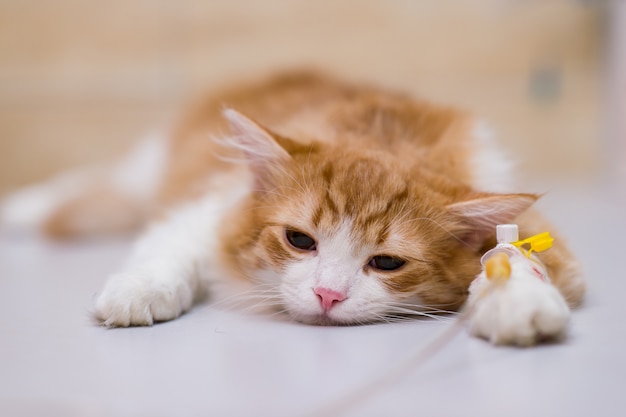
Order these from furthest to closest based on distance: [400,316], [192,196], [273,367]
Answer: [192,196] → [400,316] → [273,367]

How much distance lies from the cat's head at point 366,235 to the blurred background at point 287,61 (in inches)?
91.9

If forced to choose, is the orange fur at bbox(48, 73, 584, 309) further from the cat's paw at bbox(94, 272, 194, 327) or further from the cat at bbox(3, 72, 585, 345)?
the cat's paw at bbox(94, 272, 194, 327)

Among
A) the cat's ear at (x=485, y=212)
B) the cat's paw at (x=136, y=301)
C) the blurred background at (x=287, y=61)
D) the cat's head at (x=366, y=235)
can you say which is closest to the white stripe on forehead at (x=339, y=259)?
the cat's head at (x=366, y=235)

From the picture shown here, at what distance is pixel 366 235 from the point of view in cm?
130

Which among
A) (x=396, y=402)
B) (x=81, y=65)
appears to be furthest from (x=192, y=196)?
(x=81, y=65)

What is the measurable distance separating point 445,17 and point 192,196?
7.40 feet

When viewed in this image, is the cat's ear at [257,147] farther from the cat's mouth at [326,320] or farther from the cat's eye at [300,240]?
the cat's mouth at [326,320]

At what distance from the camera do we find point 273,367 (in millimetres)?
1072

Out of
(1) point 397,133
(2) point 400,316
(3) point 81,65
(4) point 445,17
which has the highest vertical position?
(4) point 445,17

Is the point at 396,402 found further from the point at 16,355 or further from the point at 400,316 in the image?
the point at 16,355

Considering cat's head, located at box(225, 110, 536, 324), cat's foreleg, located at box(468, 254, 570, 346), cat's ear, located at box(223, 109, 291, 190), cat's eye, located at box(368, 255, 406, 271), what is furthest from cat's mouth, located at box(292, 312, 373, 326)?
cat's ear, located at box(223, 109, 291, 190)

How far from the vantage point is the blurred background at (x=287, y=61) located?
3.70 meters

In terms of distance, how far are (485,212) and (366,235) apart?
236mm

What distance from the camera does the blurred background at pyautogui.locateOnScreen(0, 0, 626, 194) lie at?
12.1 ft
